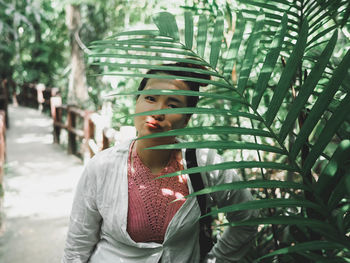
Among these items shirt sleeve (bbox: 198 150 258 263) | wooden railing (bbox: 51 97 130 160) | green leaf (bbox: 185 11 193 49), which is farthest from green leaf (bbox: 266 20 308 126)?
wooden railing (bbox: 51 97 130 160)

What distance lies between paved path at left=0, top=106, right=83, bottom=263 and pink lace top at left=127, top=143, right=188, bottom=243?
218 cm

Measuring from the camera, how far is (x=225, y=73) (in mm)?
1249

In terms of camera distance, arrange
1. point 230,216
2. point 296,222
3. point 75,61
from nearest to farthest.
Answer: point 296,222 < point 230,216 < point 75,61

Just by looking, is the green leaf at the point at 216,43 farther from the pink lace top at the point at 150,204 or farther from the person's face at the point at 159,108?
the pink lace top at the point at 150,204

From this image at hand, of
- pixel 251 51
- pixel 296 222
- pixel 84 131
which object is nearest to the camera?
pixel 296 222

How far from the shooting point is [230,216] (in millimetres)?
1535

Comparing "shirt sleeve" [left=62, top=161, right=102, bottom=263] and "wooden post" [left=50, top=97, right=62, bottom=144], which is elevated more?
"shirt sleeve" [left=62, top=161, right=102, bottom=263]

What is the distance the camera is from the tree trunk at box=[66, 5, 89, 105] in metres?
7.69

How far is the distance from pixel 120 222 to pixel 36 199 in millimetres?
3763

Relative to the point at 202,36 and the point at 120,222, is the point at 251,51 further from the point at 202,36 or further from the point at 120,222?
the point at 120,222

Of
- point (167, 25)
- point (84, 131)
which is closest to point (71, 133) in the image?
point (84, 131)

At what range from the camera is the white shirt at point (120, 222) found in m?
1.35

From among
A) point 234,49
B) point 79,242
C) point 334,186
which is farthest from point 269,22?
point 79,242

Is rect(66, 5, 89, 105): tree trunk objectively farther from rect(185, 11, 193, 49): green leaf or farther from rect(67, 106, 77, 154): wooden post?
rect(185, 11, 193, 49): green leaf
